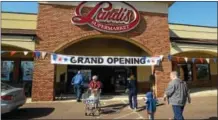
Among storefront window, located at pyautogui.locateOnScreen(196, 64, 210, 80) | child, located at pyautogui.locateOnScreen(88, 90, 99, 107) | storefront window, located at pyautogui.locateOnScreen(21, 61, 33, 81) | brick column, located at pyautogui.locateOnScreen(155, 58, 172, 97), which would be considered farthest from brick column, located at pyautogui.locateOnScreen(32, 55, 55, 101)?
storefront window, located at pyautogui.locateOnScreen(196, 64, 210, 80)

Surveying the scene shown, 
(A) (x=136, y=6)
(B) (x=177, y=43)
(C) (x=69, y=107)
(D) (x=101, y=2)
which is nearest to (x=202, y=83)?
(B) (x=177, y=43)

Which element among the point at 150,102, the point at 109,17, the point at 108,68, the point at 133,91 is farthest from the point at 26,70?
the point at 150,102

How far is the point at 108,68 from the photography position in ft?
66.3

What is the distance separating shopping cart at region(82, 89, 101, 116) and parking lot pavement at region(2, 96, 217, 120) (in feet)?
1.01

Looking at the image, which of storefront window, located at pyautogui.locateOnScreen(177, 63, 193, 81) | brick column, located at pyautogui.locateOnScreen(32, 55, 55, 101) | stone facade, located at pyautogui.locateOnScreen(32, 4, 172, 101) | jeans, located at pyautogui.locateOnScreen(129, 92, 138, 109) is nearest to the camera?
jeans, located at pyautogui.locateOnScreen(129, 92, 138, 109)

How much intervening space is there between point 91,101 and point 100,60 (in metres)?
4.56

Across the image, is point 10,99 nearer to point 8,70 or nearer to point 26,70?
point 26,70

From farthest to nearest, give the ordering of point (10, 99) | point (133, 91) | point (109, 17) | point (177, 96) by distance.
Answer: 1. point (109, 17)
2. point (133, 91)
3. point (10, 99)
4. point (177, 96)

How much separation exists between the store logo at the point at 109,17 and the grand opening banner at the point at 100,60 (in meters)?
1.60

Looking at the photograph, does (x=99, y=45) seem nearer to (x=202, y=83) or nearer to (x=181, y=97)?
(x=202, y=83)

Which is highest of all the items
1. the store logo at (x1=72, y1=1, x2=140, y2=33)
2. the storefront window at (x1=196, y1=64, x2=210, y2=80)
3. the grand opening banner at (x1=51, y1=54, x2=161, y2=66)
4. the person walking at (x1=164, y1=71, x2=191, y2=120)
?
the store logo at (x1=72, y1=1, x2=140, y2=33)

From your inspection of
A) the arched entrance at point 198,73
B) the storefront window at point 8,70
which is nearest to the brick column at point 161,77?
the arched entrance at point 198,73

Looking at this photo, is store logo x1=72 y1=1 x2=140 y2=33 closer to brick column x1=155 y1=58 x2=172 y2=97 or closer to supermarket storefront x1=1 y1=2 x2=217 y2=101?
supermarket storefront x1=1 y1=2 x2=217 y2=101

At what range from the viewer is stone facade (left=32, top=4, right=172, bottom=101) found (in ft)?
49.6
